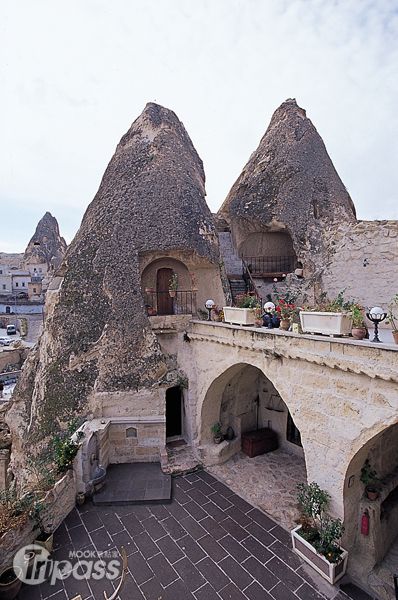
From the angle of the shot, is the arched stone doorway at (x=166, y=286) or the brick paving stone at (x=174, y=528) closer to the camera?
the brick paving stone at (x=174, y=528)

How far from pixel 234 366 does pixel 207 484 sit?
139 inches

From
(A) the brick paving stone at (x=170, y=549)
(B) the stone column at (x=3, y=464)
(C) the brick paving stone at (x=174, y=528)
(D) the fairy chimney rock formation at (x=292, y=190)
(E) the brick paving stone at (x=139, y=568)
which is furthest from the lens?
(D) the fairy chimney rock formation at (x=292, y=190)

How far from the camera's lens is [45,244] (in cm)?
5734

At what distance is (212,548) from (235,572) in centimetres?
74

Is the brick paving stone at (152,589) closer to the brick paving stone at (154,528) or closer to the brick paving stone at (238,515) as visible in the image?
the brick paving stone at (154,528)

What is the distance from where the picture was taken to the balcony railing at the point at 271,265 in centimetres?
1767

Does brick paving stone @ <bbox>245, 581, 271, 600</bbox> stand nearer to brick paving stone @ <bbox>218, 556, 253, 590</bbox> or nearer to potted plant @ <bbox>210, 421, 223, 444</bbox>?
brick paving stone @ <bbox>218, 556, 253, 590</bbox>

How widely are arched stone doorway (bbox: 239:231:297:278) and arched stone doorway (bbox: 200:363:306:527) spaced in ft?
25.1

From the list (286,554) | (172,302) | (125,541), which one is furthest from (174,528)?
(172,302)

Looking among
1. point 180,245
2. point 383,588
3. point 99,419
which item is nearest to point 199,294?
point 180,245

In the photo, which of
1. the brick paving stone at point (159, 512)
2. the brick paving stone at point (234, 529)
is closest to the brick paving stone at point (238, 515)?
the brick paving stone at point (234, 529)

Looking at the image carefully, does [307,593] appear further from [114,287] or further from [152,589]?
[114,287]

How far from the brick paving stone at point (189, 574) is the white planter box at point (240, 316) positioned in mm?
5554

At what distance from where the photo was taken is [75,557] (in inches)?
266
